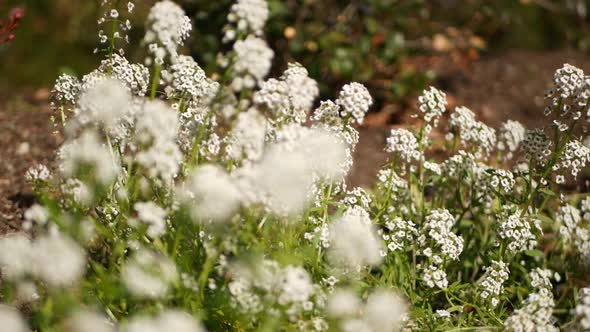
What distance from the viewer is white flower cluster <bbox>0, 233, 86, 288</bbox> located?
146cm

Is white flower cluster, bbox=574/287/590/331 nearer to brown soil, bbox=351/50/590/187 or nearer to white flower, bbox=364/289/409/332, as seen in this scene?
white flower, bbox=364/289/409/332

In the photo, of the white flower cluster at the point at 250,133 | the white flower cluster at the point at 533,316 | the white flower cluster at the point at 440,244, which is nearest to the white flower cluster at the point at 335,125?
the white flower cluster at the point at 440,244

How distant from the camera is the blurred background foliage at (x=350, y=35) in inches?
164

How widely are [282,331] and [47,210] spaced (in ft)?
2.63

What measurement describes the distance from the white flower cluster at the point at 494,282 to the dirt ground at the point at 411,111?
4.97 feet

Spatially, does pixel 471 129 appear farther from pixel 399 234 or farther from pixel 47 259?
pixel 47 259

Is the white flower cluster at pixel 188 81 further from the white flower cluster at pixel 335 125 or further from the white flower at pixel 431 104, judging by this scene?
the white flower at pixel 431 104

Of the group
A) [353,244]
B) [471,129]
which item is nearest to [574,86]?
[471,129]

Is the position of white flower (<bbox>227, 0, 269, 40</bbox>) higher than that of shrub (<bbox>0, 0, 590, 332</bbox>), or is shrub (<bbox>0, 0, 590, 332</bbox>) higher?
white flower (<bbox>227, 0, 269, 40</bbox>)

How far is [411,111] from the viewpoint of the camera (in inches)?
193

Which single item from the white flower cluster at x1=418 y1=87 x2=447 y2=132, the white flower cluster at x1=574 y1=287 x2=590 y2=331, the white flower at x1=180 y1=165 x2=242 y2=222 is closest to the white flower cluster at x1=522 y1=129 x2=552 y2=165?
the white flower cluster at x1=418 y1=87 x2=447 y2=132

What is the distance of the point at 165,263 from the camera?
171cm

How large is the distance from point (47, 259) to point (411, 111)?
3.84 m

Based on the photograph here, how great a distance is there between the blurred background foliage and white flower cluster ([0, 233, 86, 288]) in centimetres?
203
